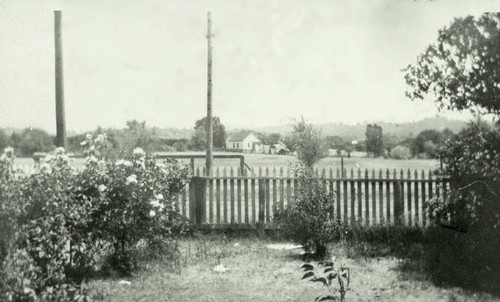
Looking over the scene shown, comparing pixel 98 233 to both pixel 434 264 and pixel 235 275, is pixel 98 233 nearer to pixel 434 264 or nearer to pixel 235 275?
pixel 235 275

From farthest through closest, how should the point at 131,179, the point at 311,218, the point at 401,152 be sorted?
the point at 401,152
the point at 311,218
the point at 131,179

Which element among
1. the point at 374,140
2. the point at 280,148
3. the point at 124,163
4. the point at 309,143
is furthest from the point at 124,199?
the point at 280,148

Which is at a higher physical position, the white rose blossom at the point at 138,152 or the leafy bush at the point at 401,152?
the white rose blossom at the point at 138,152

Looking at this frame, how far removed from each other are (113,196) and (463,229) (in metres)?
4.63

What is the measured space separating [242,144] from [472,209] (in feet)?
84.2

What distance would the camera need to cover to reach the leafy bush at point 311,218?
718 cm

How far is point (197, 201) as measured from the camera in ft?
31.2

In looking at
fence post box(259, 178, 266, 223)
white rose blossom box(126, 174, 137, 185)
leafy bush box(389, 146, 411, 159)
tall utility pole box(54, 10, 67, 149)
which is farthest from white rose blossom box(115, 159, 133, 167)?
leafy bush box(389, 146, 411, 159)

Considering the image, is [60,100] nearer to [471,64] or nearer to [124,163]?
[124,163]

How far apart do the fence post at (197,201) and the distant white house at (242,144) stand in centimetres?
2096

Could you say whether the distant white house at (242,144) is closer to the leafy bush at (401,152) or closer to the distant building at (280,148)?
the distant building at (280,148)

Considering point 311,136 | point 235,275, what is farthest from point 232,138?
point 235,275

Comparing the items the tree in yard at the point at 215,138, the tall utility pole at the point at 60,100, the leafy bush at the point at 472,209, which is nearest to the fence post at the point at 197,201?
the tall utility pole at the point at 60,100

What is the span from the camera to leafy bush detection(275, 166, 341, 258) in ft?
23.6
